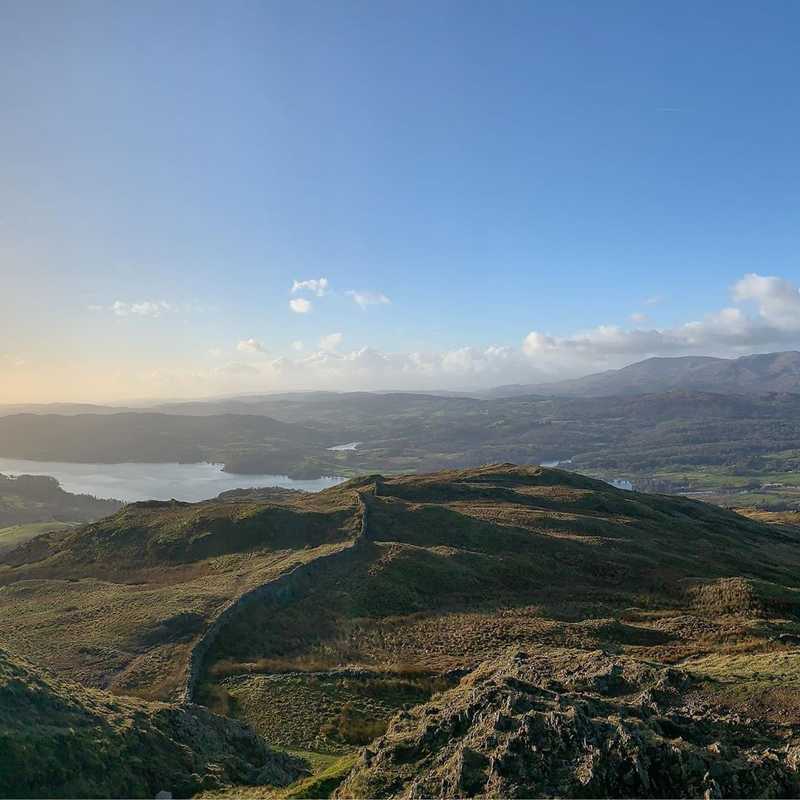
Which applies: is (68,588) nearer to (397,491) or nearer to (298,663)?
(298,663)

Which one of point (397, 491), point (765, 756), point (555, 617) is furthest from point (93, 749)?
point (397, 491)

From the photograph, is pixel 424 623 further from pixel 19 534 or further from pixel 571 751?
pixel 19 534

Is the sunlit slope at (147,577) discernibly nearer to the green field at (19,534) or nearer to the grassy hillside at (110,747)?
the grassy hillside at (110,747)

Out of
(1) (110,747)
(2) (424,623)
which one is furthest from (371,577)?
(1) (110,747)

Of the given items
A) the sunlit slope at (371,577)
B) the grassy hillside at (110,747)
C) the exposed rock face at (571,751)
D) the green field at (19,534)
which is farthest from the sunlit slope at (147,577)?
the green field at (19,534)

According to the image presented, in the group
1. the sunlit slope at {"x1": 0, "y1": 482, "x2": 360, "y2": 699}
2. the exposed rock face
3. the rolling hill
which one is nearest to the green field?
the sunlit slope at {"x1": 0, "y1": 482, "x2": 360, "y2": 699}
